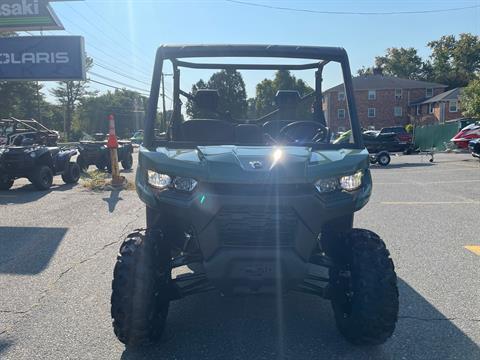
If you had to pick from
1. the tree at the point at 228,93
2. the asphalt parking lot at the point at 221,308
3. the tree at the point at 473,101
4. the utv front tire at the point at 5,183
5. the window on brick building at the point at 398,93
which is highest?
the window on brick building at the point at 398,93

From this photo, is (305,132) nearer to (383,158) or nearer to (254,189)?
(254,189)

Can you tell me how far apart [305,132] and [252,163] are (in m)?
1.30

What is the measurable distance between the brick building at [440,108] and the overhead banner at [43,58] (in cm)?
4290

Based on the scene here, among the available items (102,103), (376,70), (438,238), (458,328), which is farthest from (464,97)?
(102,103)

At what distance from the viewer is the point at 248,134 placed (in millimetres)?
3703

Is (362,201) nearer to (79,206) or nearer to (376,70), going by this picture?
(79,206)

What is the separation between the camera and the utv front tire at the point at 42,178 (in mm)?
10773

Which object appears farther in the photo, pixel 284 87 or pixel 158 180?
pixel 284 87

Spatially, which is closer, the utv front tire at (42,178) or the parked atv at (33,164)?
the parked atv at (33,164)

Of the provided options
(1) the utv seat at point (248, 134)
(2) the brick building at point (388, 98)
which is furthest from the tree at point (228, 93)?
(2) the brick building at point (388, 98)

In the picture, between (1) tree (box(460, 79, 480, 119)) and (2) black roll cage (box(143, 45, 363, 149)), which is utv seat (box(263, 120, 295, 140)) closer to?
(2) black roll cage (box(143, 45, 363, 149))

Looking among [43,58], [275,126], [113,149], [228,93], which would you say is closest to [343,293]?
[275,126]

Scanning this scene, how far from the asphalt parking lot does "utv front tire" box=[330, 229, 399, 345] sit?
0.23 m

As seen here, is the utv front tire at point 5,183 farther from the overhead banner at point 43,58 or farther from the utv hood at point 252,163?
the utv hood at point 252,163
